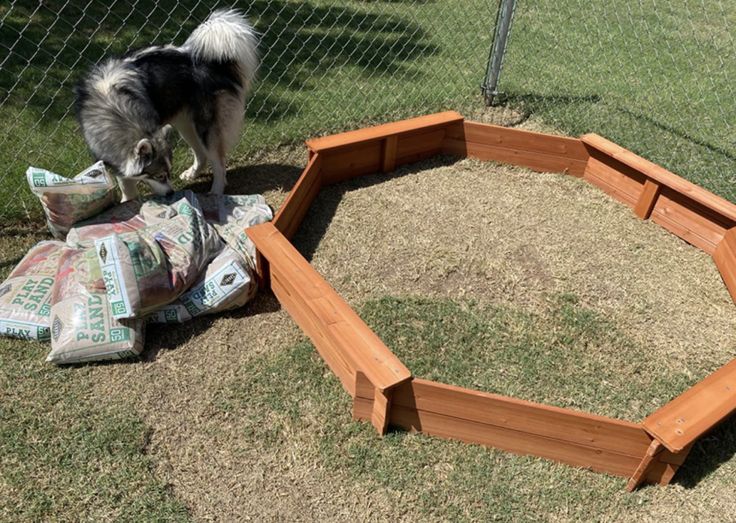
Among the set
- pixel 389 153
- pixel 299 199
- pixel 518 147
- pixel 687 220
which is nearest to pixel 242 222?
pixel 299 199

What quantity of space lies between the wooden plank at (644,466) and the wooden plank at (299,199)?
2.11 m

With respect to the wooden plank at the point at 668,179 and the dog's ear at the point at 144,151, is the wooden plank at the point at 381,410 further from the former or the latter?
the wooden plank at the point at 668,179

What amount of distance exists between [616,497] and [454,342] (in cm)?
101

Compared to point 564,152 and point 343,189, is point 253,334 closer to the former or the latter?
point 343,189

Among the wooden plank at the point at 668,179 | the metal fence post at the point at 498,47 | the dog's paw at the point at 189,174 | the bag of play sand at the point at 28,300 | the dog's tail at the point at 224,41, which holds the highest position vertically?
the metal fence post at the point at 498,47

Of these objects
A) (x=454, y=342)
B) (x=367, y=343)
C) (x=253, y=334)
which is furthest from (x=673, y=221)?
(x=253, y=334)

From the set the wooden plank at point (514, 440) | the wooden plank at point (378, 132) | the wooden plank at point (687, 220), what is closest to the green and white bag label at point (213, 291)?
the wooden plank at point (514, 440)

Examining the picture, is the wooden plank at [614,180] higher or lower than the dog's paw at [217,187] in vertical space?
higher

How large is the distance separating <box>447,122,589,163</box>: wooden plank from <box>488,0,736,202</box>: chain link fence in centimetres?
69

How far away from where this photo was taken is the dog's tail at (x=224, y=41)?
3334mm

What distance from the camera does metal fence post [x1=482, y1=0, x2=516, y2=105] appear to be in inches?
182

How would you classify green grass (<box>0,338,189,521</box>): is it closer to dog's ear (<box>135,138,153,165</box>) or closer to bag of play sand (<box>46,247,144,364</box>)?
bag of play sand (<box>46,247,144,364</box>)

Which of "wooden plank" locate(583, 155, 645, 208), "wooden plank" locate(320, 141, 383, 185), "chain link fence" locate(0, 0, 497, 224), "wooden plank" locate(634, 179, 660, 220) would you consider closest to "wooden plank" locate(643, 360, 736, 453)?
"wooden plank" locate(634, 179, 660, 220)

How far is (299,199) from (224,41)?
1.02 metres
